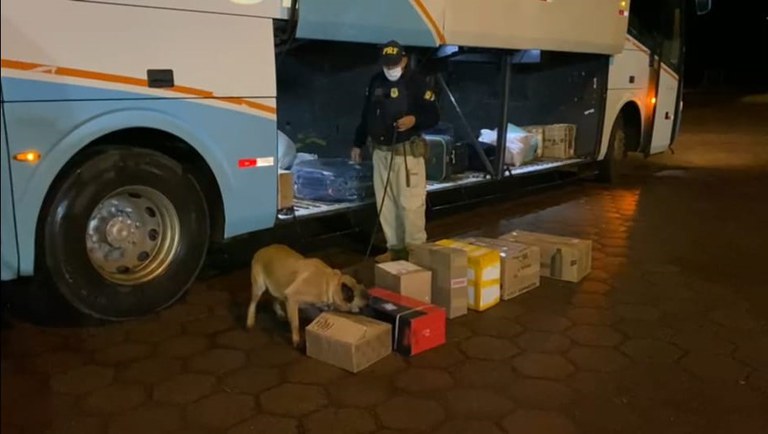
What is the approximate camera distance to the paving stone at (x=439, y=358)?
3.79 meters

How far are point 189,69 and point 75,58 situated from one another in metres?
0.64

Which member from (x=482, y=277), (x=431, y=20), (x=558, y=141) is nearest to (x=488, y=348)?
(x=482, y=277)

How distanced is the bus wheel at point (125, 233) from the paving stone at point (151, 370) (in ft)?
1.55

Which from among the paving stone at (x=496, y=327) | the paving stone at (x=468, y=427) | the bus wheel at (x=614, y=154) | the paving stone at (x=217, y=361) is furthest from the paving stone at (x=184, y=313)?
the bus wheel at (x=614, y=154)

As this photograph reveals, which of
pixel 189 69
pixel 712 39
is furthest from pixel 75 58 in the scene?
pixel 712 39

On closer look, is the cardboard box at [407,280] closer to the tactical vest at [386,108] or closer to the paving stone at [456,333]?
the paving stone at [456,333]

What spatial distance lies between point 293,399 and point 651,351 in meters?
1.96

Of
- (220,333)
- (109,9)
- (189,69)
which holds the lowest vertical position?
(220,333)

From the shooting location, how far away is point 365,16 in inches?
197

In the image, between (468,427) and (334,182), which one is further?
(334,182)

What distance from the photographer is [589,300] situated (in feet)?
15.8

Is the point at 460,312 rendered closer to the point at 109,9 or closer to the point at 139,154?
the point at 139,154

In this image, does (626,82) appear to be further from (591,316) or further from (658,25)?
(591,316)

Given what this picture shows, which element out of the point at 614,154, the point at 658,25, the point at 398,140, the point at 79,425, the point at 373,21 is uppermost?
the point at 658,25
